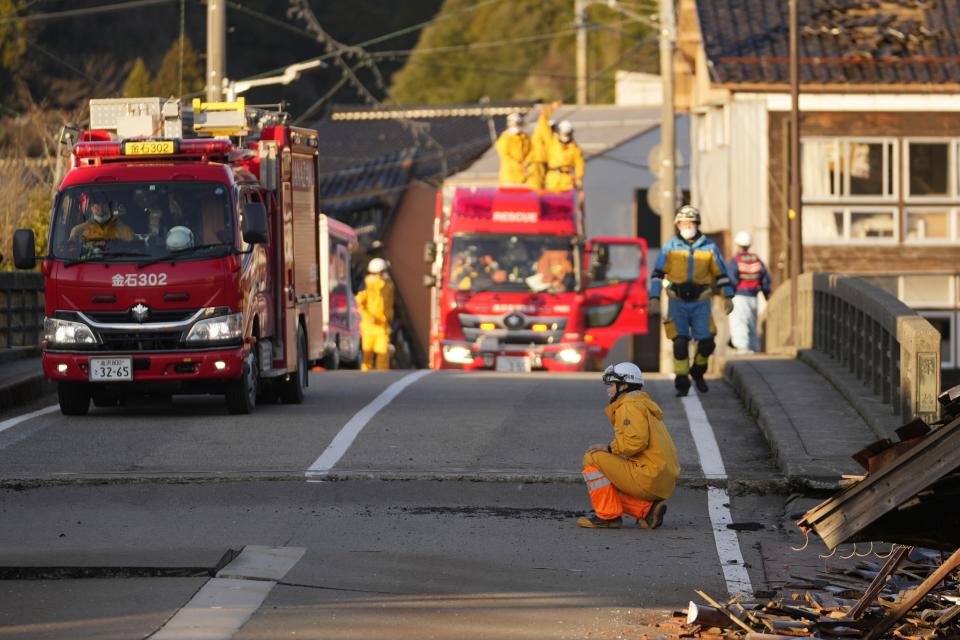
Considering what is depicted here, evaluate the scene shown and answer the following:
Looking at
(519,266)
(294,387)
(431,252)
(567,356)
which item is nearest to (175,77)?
(431,252)

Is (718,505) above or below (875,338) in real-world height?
below

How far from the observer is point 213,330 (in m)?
16.0

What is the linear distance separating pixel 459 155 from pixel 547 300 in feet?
95.0

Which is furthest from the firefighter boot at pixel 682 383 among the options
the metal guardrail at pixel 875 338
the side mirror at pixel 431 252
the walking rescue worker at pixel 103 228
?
the side mirror at pixel 431 252

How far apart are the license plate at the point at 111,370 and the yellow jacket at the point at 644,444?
19.0 feet

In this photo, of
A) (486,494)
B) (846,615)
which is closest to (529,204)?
(486,494)

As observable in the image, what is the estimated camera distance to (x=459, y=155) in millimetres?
56750

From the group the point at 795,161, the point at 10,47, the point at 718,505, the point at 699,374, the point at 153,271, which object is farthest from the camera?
the point at 10,47

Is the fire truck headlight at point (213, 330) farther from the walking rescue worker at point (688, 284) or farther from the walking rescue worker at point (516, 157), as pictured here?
the walking rescue worker at point (516, 157)

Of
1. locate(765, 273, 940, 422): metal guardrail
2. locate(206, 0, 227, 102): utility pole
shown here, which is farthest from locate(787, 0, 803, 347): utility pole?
locate(206, 0, 227, 102): utility pole

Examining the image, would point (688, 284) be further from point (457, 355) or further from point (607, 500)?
point (457, 355)

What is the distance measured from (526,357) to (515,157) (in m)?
3.43

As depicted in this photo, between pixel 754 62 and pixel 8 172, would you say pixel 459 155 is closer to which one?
pixel 754 62

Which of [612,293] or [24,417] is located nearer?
[24,417]
